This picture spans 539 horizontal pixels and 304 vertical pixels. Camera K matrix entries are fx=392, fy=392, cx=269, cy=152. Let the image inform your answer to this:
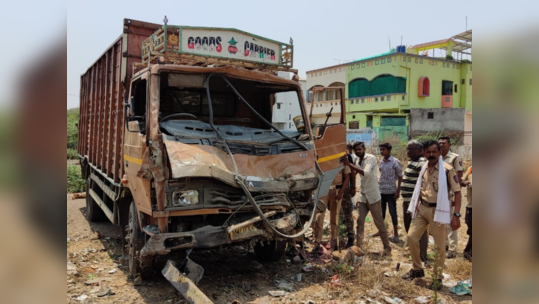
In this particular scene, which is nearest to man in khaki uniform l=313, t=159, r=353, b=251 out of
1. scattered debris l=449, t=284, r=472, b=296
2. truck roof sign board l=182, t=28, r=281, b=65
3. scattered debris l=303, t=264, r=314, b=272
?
scattered debris l=303, t=264, r=314, b=272

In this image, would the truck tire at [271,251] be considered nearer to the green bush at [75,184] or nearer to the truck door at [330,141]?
the truck door at [330,141]

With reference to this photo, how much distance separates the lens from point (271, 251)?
5.11m

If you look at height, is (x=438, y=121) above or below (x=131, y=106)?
above

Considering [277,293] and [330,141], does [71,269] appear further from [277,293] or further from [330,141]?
[330,141]

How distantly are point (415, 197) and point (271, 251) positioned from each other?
1.92 meters

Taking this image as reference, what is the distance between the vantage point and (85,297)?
160 inches

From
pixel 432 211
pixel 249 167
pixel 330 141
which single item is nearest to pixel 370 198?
pixel 330 141

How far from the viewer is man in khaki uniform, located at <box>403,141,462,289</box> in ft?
14.1

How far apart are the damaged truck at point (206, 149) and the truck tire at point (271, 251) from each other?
2 cm

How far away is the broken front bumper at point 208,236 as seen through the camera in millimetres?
3678
